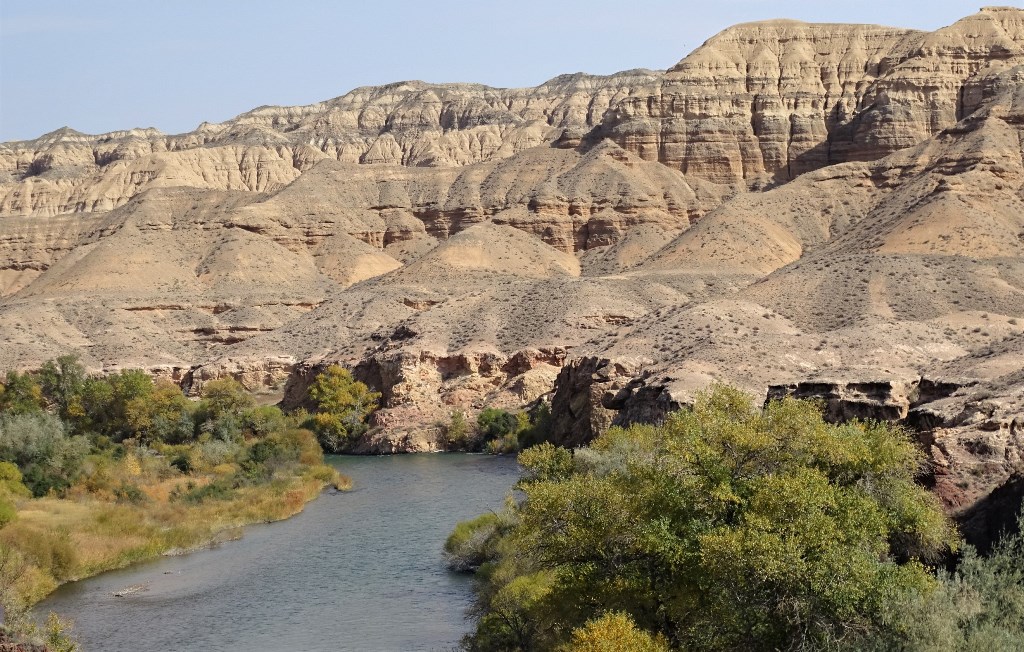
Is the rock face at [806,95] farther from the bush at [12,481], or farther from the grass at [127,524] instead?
the bush at [12,481]

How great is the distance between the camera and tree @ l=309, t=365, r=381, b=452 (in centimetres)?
8138

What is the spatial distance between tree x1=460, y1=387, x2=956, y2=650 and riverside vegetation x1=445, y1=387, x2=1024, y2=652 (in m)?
0.03

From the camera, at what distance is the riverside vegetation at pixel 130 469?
151ft

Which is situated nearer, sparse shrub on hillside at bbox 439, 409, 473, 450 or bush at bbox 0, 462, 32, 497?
bush at bbox 0, 462, 32, 497

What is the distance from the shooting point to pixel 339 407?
83625 mm

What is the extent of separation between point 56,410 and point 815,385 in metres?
49.4

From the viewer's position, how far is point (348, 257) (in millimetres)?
134750

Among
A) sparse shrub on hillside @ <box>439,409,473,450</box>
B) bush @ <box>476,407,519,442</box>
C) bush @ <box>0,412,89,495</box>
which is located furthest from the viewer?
sparse shrub on hillside @ <box>439,409,473,450</box>

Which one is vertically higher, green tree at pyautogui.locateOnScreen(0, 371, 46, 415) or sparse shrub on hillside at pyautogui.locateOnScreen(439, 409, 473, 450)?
green tree at pyautogui.locateOnScreen(0, 371, 46, 415)

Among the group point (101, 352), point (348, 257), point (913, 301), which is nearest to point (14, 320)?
point (101, 352)

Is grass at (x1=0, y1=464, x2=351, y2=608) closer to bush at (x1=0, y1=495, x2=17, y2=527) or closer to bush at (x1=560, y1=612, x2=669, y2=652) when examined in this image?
bush at (x1=0, y1=495, x2=17, y2=527)

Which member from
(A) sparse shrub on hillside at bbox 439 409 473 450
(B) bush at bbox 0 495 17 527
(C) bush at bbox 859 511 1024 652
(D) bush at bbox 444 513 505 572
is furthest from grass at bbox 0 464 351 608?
(C) bush at bbox 859 511 1024 652

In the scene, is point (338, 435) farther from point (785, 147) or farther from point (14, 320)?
point (785, 147)

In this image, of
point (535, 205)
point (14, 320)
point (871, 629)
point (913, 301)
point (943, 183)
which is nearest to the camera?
point (871, 629)
